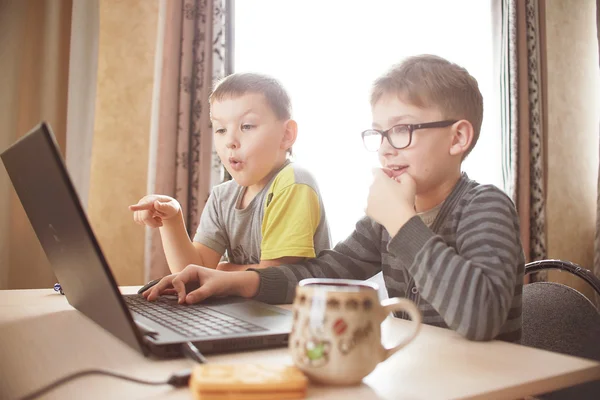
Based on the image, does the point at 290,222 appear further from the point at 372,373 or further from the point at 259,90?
the point at 372,373

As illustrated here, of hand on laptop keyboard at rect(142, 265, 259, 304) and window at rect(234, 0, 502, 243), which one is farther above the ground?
window at rect(234, 0, 502, 243)

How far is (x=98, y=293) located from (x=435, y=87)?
720 mm

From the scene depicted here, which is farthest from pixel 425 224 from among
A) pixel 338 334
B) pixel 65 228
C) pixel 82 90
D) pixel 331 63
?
pixel 331 63

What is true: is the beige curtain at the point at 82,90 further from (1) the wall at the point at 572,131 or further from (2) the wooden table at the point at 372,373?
(1) the wall at the point at 572,131

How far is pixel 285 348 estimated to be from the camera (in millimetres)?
639

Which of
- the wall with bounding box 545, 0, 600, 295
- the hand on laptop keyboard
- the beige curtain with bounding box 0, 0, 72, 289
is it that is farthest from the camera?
the wall with bounding box 545, 0, 600, 295

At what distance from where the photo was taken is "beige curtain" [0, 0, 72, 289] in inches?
77.4

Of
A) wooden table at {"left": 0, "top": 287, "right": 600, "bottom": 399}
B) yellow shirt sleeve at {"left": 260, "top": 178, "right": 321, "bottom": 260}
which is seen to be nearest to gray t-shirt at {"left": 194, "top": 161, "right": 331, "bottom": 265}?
yellow shirt sleeve at {"left": 260, "top": 178, "right": 321, "bottom": 260}

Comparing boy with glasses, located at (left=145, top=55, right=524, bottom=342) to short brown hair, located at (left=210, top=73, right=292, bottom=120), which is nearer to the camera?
boy with glasses, located at (left=145, top=55, right=524, bottom=342)

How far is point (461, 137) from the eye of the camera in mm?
1028

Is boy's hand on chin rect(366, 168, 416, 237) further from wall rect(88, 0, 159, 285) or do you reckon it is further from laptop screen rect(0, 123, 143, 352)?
wall rect(88, 0, 159, 285)

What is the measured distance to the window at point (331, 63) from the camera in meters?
2.58

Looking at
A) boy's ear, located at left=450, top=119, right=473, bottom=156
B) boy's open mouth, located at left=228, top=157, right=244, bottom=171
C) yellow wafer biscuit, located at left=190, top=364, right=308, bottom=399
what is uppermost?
boy's ear, located at left=450, top=119, right=473, bottom=156

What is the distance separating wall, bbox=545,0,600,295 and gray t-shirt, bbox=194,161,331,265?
8.36 feet
